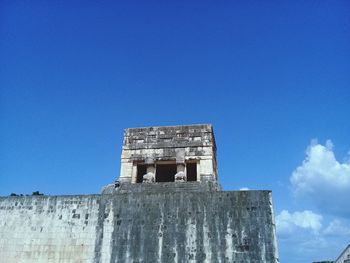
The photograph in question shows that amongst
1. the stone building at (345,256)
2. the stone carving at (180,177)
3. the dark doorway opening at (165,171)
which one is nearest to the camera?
the stone building at (345,256)

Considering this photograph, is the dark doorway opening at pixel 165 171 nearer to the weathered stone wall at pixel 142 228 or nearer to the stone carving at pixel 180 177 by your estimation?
the stone carving at pixel 180 177

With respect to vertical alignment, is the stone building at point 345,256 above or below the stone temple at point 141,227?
below

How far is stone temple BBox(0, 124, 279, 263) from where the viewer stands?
10.5 meters

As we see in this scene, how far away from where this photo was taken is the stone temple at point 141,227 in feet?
34.4

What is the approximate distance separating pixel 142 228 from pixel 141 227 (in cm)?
5

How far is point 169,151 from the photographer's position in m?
15.9

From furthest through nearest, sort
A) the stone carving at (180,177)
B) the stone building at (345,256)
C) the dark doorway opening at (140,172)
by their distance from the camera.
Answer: the dark doorway opening at (140,172) < the stone carving at (180,177) < the stone building at (345,256)

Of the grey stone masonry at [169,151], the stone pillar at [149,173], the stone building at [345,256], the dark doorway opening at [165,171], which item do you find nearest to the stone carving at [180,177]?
the grey stone masonry at [169,151]

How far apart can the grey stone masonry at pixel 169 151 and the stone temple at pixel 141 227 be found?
3744 millimetres

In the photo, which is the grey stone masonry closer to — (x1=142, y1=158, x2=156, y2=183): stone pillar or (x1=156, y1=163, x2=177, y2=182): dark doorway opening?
(x1=142, y1=158, x2=156, y2=183): stone pillar

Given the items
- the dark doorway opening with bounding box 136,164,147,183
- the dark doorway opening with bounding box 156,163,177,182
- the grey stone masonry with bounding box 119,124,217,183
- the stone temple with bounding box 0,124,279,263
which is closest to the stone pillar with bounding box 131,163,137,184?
the grey stone masonry with bounding box 119,124,217,183

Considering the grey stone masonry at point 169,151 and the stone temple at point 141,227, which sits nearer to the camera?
the stone temple at point 141,227

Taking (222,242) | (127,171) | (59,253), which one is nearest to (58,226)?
(59,253)

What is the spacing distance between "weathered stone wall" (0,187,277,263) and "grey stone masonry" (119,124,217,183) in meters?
3.78
